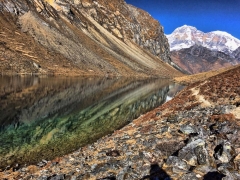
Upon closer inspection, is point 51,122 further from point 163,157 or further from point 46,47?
point 46,47

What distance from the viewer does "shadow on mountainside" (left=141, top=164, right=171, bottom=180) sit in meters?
12.2

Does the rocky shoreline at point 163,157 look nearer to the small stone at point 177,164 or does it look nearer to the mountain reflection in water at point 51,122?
the small stone at point 177,164

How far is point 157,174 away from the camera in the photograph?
12.8m

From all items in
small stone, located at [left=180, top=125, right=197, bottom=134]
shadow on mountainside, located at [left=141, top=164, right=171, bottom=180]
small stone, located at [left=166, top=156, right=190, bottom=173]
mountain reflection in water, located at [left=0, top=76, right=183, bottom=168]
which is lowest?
mountain reflection in water, located at [left=0, top=76, right=183, bottom=168]

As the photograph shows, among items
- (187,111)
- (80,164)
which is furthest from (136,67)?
(80,164)

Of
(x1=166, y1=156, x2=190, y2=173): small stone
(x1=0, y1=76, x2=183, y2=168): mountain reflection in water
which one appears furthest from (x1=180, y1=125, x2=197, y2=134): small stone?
(x1=0, y1=76, x2=183, y2=168): mountain reflection in water

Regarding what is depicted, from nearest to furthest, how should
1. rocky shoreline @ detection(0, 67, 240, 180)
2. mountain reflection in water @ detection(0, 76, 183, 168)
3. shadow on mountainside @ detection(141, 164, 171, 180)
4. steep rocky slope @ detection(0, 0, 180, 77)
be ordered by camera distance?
shadow on mountainside @ detection(141, 164, 171, 180) < rocky shoreline @ detection(0, 67, 240, 180) < mountain reflection in water @ detection(0, 76, 183, 168) < steep rocky slope @ detection(0, 0, 180, 77)

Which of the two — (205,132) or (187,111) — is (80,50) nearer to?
(187,111)

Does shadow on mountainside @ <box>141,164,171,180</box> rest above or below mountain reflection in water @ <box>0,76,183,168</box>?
above

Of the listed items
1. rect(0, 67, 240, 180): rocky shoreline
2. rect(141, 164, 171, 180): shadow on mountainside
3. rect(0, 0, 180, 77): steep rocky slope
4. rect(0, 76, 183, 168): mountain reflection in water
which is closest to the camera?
rect(141, 164, 171, 180): shadow on mountainside

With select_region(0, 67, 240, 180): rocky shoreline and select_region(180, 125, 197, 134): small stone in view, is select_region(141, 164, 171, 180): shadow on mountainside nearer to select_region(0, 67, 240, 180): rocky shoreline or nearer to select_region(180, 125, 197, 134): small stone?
select_region(0, 67, 240, 180): rocky shoreline

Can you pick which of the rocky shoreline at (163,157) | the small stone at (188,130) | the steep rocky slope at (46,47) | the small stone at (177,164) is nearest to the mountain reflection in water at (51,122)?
the rocky shoreline at (163,157)

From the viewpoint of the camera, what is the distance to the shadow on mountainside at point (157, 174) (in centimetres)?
1216

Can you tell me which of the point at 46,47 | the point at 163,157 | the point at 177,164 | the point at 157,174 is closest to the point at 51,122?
the point at 163,157
